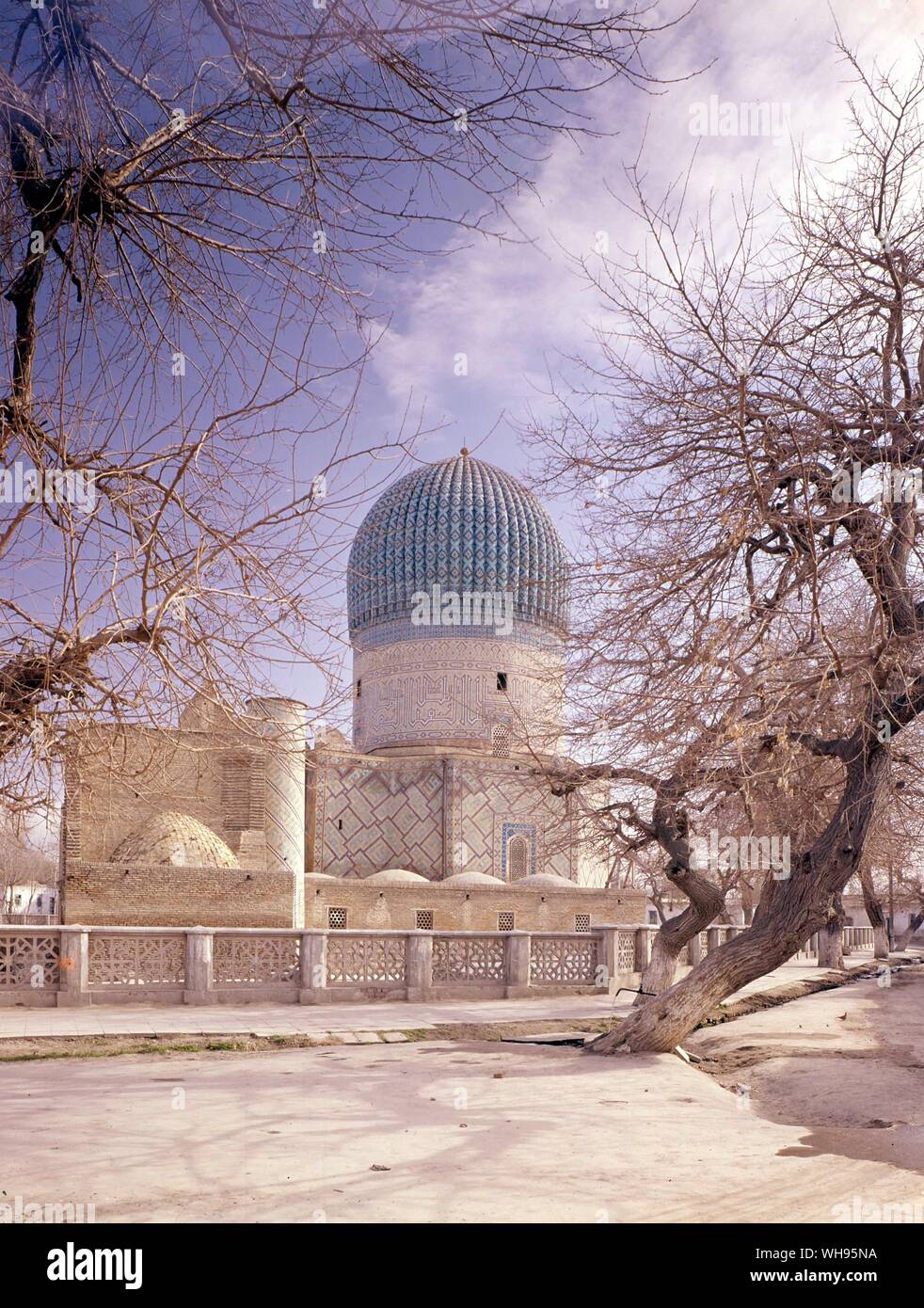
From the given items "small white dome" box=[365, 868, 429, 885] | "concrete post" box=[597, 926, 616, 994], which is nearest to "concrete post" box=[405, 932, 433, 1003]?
"concrete post" box=[597, 926, 616, 994]

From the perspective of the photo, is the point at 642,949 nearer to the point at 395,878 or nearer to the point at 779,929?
the point at 395,878

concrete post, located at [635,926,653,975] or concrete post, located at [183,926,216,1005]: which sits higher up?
concrete post, located at [183,926,216,1005]

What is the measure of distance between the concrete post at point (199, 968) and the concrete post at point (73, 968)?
1127 millimetres

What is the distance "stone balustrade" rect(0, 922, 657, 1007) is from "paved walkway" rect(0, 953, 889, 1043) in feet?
0.65

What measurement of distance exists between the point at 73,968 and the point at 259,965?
2.14 m

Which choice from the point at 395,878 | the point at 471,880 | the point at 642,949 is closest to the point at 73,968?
the point at 642,949

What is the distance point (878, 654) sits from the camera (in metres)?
6.72

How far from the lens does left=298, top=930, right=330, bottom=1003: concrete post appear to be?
13016 mm

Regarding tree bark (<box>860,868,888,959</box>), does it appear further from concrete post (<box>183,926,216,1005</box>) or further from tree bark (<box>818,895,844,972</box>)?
concrete post (<box>183,926,216,1005</box>)

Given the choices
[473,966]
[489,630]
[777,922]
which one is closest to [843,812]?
[777,922]

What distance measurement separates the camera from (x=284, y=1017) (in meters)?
11.5

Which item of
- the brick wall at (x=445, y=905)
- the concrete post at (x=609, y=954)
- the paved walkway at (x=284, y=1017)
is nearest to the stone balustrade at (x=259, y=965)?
the paved walkway at (x=284, y=1017)

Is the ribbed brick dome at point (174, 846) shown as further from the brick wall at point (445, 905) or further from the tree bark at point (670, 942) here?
the tree bark at point (670, 942)

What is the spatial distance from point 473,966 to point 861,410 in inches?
386
